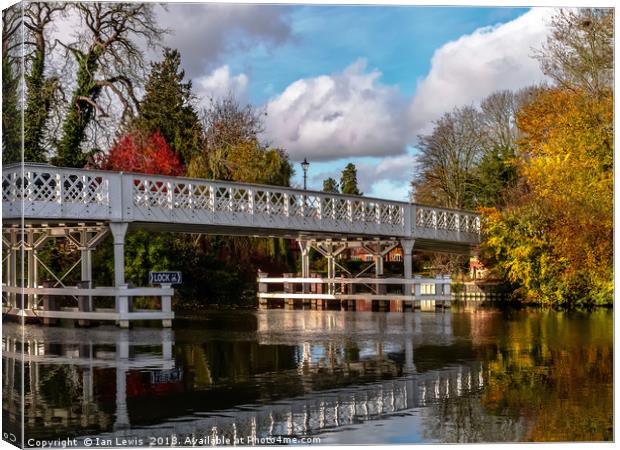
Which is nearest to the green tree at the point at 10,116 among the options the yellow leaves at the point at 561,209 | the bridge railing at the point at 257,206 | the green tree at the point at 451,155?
the yellow leaves at the point at 561,209

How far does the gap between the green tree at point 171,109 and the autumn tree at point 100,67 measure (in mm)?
554

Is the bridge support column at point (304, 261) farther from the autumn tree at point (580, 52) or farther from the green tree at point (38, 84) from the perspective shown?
the autumn tree at point (580, 52)

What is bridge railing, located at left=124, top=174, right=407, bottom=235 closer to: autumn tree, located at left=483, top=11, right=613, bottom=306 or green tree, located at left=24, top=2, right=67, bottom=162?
green tree, located at left=24, top=2, right=67, bottom=162

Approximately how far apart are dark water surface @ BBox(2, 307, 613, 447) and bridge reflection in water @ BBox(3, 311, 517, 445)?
3 centimetres

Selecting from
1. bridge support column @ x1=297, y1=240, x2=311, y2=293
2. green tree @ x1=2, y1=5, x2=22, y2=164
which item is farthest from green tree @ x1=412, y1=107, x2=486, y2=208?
green tree @ x1=2, y1=5, x2=22, y2=164

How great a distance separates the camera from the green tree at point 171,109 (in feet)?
105

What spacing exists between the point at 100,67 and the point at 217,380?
18302 mm

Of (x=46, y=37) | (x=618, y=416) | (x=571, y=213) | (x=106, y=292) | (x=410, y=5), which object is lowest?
(x=618, y=416)

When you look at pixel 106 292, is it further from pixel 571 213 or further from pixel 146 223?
pixel 571 213

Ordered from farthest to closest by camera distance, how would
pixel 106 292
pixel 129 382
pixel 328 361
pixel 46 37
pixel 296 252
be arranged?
pixel 296 252, pixel 106 292, pixel 46 37, pixel 328 361, pixel 129 382

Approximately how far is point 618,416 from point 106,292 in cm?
1482

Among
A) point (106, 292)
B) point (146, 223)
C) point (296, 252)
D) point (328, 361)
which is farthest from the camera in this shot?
point (296, 252)

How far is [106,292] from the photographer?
945 inches

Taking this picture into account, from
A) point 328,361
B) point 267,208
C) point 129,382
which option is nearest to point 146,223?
point 267,208
